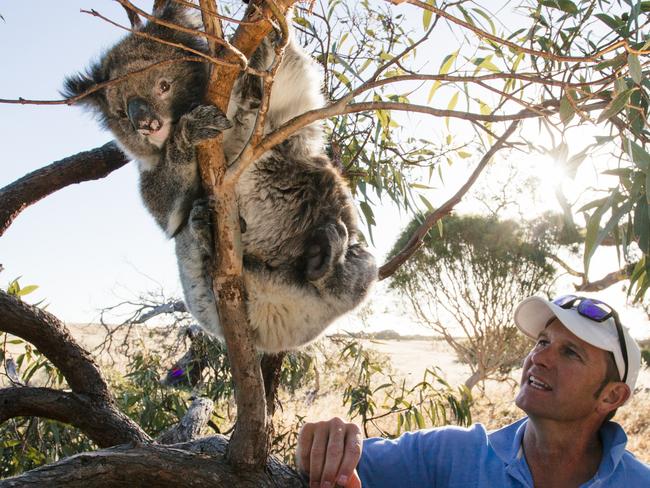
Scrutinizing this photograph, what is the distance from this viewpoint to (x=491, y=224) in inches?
528

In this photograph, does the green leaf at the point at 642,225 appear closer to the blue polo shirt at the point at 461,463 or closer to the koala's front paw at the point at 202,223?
the blue polo shirt at the point at 461,463

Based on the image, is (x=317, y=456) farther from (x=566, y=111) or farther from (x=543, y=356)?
(x=566, y=111)

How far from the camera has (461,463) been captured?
7.52 ft

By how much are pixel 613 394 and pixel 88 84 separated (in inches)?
99.1

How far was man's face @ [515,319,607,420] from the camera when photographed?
2.34 meters

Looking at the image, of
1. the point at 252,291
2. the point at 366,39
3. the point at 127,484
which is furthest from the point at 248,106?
the point at 366,39

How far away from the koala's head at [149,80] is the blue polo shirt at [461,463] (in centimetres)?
149

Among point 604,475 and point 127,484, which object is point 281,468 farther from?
point 604,475

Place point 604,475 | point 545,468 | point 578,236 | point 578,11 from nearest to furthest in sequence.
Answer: point 604,475, point 545,468, point 578,11, point 578,236

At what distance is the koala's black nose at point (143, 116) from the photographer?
2569 millimetres

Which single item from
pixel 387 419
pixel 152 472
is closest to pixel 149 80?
pixel 152 472

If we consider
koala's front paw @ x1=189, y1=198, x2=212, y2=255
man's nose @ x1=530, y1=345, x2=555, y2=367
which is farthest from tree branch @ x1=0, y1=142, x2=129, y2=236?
man's nose @ x1=530, y1=345, x2=555, y2=367

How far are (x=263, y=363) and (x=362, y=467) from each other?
1.57 metres

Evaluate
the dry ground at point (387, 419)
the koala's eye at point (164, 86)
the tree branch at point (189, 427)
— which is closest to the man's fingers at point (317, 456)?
the tree branch at point (189, 427)
